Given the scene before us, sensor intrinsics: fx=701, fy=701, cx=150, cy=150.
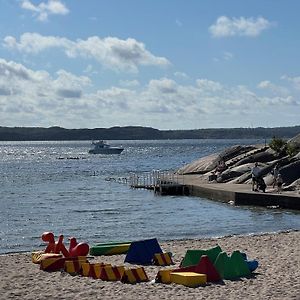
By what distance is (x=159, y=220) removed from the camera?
33406 millimetres

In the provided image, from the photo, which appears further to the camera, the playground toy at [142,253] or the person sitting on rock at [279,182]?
the person sitting on rock at [279,182]

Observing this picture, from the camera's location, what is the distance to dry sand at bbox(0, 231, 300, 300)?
14391mm

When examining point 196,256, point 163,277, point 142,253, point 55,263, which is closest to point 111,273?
point 163,277

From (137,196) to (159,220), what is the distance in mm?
14280

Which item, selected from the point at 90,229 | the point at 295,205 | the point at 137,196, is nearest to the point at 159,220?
the point at 90,229

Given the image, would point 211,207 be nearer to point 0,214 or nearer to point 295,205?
point 295,205

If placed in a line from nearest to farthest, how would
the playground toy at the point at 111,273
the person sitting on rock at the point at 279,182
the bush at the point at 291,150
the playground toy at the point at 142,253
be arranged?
the playground toy at the point at 111,273 → the playground toy at the point at 142,253 → the person sitting on rock at the point at 279,182 → the bush at the point at 291,150

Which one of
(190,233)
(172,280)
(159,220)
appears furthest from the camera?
(159,220)

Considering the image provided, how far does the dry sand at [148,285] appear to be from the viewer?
14.4 meters

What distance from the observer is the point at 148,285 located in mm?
15430

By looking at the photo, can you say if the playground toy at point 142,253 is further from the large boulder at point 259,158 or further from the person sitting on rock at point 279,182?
the large boulder at point 259,158

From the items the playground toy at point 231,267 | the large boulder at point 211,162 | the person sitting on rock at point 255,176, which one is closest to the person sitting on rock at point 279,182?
the person sitting on rock at point 255,176

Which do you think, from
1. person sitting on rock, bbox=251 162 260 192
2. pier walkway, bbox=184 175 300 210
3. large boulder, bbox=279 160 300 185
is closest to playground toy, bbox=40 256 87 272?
pier walkway, bbox=184 175 300 210

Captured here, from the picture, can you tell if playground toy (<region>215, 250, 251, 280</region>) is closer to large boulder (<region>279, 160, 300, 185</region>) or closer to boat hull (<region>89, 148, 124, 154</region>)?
large boulder (<region>279, 160, 300, 185</region>)
